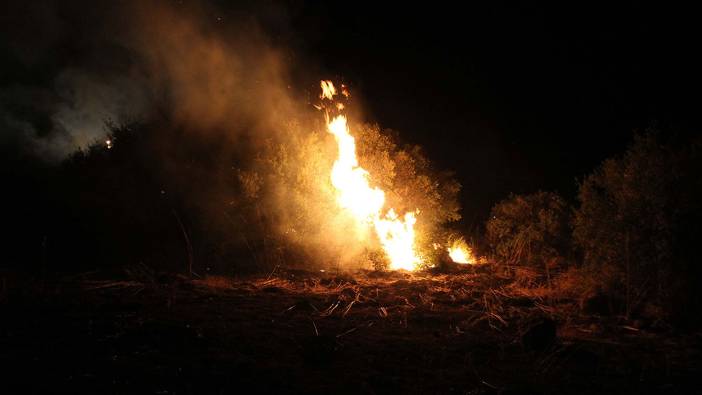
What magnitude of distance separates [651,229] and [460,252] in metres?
6.98

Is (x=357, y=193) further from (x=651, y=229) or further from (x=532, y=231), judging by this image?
(x=651, y=229)

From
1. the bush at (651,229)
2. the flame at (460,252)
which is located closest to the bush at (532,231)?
the flame at (460,252)

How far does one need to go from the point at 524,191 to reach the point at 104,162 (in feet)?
75.7

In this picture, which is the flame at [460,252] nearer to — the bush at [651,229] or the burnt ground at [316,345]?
the bush at [651,229]

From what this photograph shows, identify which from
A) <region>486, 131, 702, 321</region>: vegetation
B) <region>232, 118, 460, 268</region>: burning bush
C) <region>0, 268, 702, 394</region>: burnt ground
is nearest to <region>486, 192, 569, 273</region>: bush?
<region>232, 118, 460, 268</region>: burning bush

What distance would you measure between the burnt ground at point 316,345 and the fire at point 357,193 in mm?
5436

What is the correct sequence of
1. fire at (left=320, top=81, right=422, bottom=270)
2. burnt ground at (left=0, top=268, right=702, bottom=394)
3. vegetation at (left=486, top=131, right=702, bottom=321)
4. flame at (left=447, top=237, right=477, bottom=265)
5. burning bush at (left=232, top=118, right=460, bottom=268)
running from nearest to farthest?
burnt ground at (left=0, top=268, right=702, bottom=394), vegetation at (left=486, top=131, right=702, bottom=321), fire at (left=320, top=81, right=422, bottom=270), burning bush at (left=232, top=118, right=460, bottom=268), flame at (left=447, top=237, right=477, bottom=265)

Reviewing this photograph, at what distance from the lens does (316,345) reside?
5.41 meters

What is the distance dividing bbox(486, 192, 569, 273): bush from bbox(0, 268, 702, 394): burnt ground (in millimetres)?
4516

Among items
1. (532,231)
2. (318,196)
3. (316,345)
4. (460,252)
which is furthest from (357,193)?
(316,345)

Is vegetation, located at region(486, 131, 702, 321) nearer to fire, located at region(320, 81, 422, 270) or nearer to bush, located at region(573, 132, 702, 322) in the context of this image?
bush, located at region(573, 132, 702, 322)

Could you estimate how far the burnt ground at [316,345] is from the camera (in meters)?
4.46

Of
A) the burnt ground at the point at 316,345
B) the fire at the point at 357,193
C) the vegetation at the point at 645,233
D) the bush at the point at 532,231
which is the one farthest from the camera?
the fire at the point at 357,193

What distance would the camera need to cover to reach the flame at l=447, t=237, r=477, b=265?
1462 centimetres
